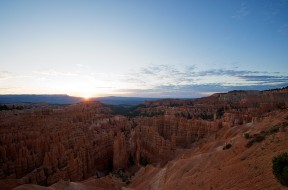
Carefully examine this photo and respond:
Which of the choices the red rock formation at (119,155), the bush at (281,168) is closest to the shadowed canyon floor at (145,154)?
the red rock formation at (119,155)

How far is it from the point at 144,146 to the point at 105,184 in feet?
87.1

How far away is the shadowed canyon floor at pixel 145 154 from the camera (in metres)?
17.0

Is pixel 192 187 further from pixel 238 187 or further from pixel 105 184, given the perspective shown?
pixel 105 184

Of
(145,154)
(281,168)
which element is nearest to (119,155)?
(145,154)

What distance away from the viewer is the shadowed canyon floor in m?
17.0

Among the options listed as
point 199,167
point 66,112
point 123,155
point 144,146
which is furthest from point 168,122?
point 199,167

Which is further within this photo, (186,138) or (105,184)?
(186,138)

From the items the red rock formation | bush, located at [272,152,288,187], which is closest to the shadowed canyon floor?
the red rock formation

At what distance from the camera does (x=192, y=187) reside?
58.7 ft

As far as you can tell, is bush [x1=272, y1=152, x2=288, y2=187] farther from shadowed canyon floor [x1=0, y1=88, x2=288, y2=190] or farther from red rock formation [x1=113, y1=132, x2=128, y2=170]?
red rock formation [x1=113, y1=132, x2=128, y2=170]

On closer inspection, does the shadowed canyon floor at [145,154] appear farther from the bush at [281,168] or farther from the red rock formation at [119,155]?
the bush at [281,168]

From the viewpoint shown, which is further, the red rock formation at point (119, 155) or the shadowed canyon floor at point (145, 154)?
the red rock formation at point (119, 155)

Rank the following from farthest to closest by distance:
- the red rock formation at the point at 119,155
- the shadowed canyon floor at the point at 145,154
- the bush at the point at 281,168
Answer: the red rock formation at the point at 119,155 → the shadowed canyon floor at the point at 145,154 → the bush at the point at 281,168

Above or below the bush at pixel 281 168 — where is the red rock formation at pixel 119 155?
below
